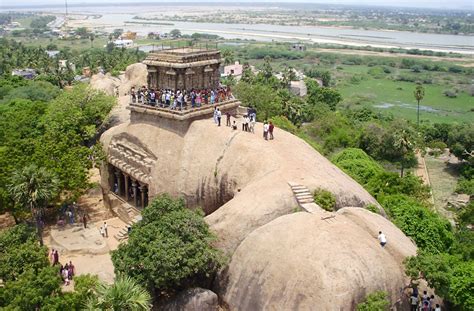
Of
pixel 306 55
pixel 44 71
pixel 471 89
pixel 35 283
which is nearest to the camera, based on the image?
pixel 35 283

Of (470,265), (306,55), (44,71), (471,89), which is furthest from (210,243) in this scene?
(306,55)

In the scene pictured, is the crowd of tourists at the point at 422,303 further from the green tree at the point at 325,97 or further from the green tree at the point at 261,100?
the green tree at the point at 325,97

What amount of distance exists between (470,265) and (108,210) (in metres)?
27.6

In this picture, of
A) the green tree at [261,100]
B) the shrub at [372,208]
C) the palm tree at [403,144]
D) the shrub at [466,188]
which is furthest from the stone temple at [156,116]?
the shrub at [466,188]

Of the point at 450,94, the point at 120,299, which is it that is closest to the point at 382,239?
the point at 120,299

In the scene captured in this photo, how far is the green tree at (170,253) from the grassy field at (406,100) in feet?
258

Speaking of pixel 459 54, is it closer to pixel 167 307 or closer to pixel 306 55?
pixel 306 55

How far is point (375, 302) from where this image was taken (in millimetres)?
20578

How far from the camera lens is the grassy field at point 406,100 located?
332 ft

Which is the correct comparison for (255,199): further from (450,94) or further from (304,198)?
Answer: (450,94)

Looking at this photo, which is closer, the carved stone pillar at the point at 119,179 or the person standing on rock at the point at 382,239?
the person standing on rock at the point at 382,239

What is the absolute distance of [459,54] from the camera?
188 m

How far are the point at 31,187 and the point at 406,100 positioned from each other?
9986 centimetres

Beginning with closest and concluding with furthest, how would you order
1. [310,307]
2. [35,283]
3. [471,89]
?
1. [310,307]
2. [35,283]
3. [471,89]
